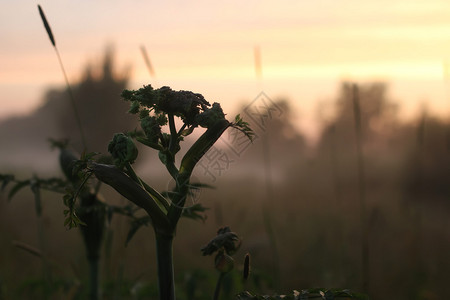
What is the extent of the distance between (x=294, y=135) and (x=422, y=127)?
26.4m

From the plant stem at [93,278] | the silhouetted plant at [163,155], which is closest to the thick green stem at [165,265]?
the silhouetted plant at [163,155]

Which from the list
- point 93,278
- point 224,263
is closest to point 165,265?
point 224,263

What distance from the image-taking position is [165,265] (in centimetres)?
193

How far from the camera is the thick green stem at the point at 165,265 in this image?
191cm

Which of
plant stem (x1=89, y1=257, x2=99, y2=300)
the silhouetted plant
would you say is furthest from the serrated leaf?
the silhouetted plant

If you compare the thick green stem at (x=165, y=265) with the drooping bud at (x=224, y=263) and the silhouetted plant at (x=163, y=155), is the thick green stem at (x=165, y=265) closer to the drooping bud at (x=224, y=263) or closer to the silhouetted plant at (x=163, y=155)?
the silhouetted plant at (x=163, y=155)

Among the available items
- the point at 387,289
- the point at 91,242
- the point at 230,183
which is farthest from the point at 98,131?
the point at 91,242

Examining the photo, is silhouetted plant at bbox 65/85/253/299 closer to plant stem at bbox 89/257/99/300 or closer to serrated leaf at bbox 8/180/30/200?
serrated leaf at bbox 8/180/30/200

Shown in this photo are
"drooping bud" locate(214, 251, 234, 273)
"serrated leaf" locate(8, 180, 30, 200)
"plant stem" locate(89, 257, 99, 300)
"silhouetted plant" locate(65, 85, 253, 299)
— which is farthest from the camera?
"plant stem" locate(89, 257, 99, 300)

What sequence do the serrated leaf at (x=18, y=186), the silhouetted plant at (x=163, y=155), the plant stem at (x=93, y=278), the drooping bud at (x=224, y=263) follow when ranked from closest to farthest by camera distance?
the silhouetted plant at (x=163, y=155)
the drooping bud at (x=224, y=263)
the serrated leaf at (x=18, y=186)
the plant stem at (x=93, y=278)

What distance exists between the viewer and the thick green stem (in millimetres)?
1911

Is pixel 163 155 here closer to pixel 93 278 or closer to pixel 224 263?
pixel 224 263

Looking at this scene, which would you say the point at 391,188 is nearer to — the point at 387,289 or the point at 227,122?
the point at 387,289

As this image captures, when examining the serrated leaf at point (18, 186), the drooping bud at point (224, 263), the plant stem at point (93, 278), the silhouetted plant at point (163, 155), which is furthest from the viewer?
the plant stem at point (93, 278)
